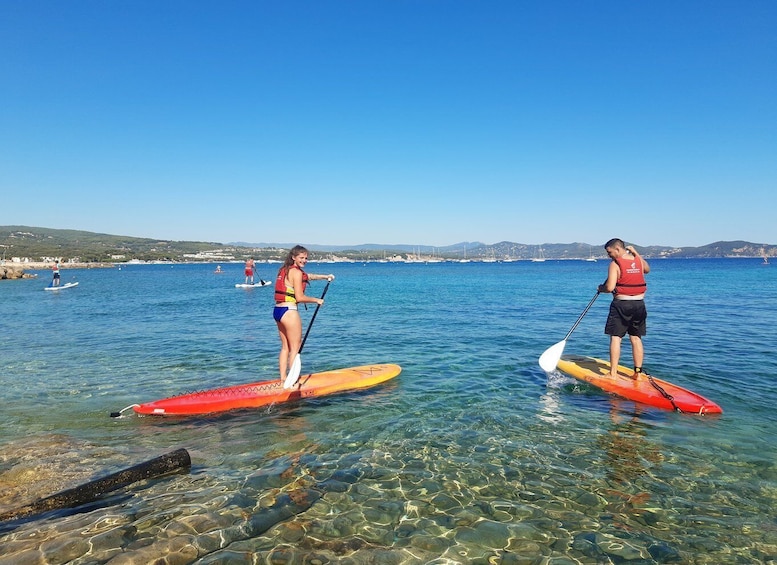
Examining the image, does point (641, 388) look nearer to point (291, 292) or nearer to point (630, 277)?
point (630, 277)

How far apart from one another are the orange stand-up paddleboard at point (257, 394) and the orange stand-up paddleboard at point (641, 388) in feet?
16.0

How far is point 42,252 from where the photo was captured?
15712 cm

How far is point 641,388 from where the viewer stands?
32.0 feet

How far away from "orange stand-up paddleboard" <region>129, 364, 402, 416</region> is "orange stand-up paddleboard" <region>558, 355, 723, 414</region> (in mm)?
4869

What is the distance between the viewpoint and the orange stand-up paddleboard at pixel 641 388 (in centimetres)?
891

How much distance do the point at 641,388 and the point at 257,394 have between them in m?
8.21

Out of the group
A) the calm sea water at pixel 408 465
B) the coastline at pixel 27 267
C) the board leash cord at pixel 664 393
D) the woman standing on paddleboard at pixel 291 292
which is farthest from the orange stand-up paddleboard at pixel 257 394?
the coastline at pixel 27 267

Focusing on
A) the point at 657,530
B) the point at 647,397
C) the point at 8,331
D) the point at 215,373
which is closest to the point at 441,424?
the point at 657,530

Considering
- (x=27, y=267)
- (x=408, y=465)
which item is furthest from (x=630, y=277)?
(x=27, y=267)

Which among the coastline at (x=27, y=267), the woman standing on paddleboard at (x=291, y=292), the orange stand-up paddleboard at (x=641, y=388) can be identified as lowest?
the coastline at (x=27, y=267)

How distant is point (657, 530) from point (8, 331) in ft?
84.7

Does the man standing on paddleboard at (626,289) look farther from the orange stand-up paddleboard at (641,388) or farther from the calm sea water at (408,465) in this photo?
the calm sea water at (408,465)

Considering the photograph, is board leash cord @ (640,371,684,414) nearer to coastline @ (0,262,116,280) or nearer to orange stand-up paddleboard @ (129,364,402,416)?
orange stand-up paddleboard @ (129,364,402,416)

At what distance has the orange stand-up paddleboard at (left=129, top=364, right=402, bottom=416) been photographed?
29.9 ft
